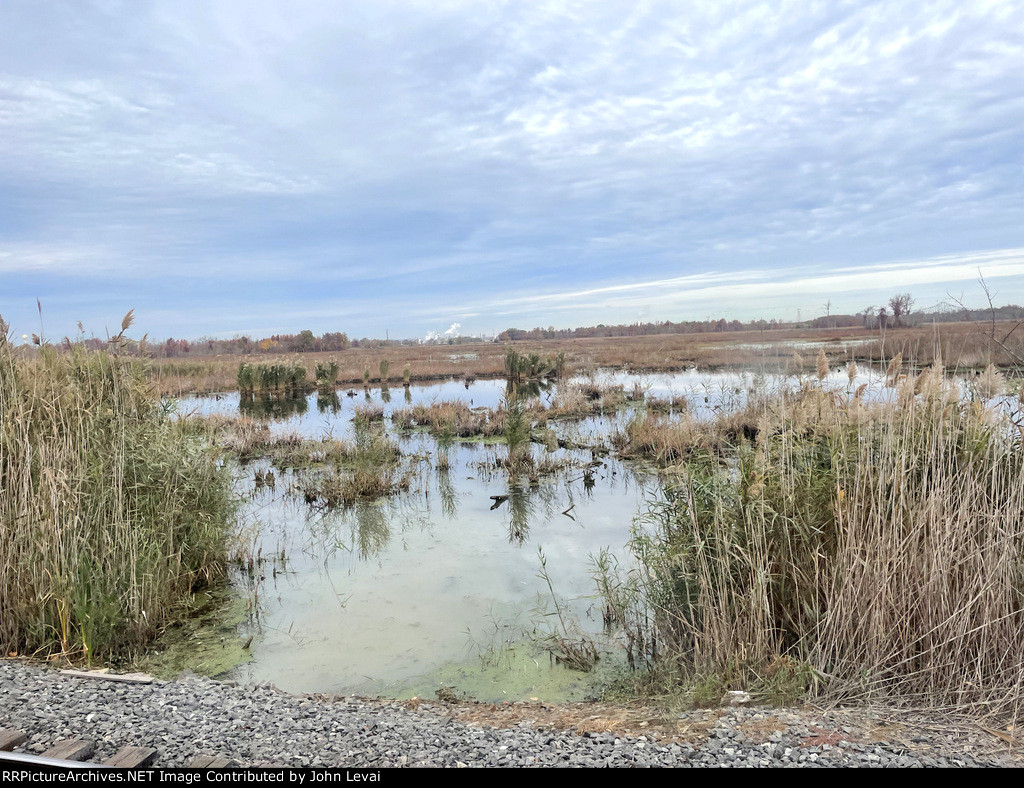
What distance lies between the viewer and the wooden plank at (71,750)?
3.11 meters

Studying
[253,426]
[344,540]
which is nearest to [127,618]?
[344,540]

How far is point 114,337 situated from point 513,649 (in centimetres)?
481

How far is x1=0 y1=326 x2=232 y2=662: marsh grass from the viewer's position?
4.88 m

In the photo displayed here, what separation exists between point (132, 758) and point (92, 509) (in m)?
3.08

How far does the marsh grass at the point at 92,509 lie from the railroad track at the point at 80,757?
62.0 inches

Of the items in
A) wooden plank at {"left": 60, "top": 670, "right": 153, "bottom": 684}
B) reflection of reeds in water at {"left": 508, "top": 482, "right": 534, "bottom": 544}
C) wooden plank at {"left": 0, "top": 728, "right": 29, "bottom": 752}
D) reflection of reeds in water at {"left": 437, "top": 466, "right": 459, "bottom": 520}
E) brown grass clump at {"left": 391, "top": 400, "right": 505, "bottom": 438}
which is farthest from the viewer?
brown grass clump at {"left": 391, "top": 400, "right": 505, "bottom": 438}

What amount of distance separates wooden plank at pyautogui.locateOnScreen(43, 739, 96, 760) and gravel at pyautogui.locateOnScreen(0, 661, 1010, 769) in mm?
55

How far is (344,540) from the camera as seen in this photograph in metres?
9.12

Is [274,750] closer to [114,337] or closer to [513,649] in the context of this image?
[513,649]

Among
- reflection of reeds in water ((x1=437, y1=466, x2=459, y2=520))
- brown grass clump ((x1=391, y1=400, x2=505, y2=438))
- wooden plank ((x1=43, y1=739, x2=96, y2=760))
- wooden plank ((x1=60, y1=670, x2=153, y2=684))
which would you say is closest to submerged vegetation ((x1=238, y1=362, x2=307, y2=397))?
brown grass clump ((x1=391, y1=400, x2=505, y2=438))

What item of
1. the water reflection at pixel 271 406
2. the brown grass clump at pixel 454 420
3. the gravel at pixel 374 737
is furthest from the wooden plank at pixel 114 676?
the water reflection at pixel 271 406

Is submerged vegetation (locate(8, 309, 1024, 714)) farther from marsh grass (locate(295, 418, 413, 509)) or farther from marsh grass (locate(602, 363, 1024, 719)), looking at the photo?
marsh grass (locate(295, 418, 413, 509))

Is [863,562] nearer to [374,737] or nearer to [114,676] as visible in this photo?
[374,737]

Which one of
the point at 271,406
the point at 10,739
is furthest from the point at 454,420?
the point at 10,739
